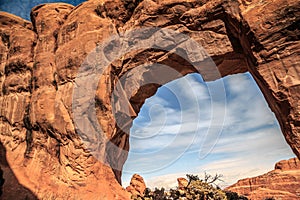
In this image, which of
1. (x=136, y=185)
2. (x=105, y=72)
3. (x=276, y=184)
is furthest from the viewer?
(x=276, y=184)

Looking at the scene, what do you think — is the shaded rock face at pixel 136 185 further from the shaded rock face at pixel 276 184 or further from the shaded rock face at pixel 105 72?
the shaded rock face at pixel 276 184

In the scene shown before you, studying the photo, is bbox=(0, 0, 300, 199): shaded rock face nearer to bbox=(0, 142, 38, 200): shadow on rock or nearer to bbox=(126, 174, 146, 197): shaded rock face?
bbox=(0, 142, 38, 200): shadow on rock

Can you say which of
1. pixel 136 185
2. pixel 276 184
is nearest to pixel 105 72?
pixel 136 185

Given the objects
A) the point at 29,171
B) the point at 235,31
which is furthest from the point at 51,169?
the point at 235,31

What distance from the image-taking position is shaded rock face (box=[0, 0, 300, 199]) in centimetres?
1113

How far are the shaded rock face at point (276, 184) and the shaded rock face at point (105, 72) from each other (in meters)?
38.1

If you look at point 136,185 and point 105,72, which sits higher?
point 105,72

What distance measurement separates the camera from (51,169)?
15.1 metres

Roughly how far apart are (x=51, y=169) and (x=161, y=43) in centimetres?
1111

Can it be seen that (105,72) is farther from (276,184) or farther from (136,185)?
(276,184)

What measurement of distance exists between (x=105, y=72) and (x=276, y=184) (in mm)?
49208

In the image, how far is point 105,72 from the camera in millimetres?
15922

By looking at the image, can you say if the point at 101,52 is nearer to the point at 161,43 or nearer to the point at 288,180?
the point at 161,43

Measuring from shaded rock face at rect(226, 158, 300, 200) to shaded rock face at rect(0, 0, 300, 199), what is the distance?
1499 inches
